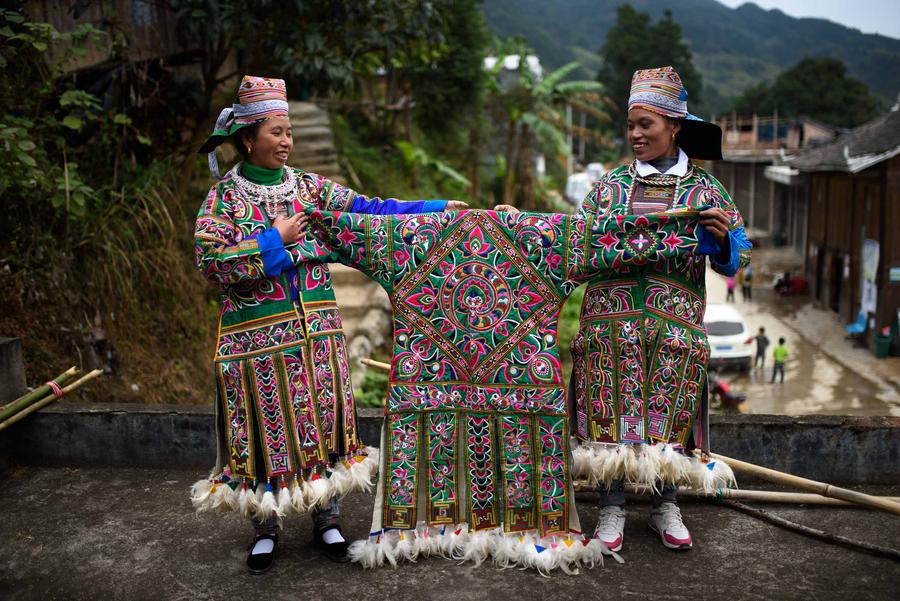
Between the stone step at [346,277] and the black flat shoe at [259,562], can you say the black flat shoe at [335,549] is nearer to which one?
the black flat shoe at [259,562]

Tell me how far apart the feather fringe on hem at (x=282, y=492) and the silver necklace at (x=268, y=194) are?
3.56ft

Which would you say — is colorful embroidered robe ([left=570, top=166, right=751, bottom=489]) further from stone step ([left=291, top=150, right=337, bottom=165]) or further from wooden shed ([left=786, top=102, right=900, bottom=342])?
wooden shed ([left=786, top=102, right=900, bottom=342])

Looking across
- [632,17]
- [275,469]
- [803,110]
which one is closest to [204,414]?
[275,469]

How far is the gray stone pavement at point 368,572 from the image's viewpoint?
125 inches

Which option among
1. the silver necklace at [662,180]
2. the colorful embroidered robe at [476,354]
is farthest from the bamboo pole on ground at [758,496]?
the silver necklace at [662,180]

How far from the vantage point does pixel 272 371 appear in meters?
3.24

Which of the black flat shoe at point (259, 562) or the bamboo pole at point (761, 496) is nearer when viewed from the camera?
the black flat shoe at point (259, 562)

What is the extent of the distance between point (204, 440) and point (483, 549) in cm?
188

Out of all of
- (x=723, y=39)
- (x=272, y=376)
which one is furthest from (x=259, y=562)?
(x=723, y=39)

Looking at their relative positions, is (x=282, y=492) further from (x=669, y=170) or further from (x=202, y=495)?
(x=669, y=170)

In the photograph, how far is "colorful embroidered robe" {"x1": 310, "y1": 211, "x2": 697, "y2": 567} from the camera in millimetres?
3324

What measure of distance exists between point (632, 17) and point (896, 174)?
35.6 m

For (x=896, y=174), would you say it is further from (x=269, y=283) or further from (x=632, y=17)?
(x=632, y=17)

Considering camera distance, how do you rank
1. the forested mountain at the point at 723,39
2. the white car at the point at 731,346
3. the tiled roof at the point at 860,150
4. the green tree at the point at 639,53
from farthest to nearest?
the forested mountain at the point at 723,39, the green tree at the point at 639,53, the white car at the point at 731,346, the tiled roof at the point at 860,150
